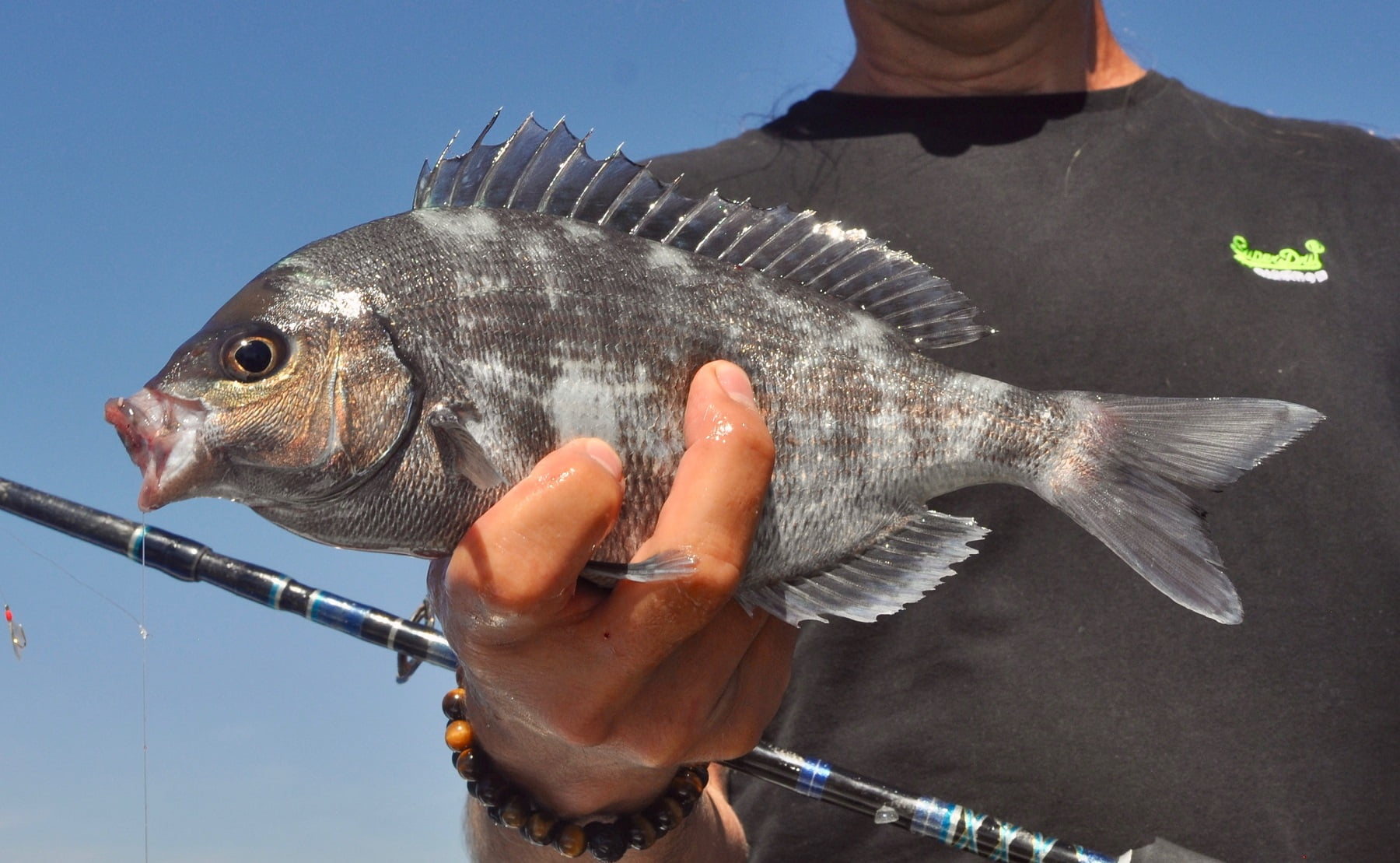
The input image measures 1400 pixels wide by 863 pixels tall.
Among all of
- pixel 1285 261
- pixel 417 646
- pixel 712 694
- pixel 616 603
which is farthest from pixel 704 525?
pixel 1285 261

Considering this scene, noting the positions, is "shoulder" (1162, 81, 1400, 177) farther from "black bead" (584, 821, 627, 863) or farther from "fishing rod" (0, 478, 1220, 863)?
"black bead" (584, 821, 627, 863)

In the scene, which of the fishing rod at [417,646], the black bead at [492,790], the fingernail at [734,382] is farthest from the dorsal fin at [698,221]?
the black bead at [492,790]

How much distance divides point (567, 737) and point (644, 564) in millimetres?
392

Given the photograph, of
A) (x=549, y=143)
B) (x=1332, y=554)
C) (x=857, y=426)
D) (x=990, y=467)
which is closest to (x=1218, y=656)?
(x=1332, y=554)

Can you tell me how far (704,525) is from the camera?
166 centimetres

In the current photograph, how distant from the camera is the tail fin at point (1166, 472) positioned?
1.73 metres

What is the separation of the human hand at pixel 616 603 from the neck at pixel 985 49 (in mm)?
2100

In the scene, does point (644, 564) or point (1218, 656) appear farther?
point (1218, 656)

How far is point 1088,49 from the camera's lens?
3.52 m

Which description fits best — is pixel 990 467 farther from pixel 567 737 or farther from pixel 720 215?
pixel 567 737

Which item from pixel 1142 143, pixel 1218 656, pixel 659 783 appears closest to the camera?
pixel 659 783

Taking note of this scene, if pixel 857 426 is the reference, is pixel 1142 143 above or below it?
above

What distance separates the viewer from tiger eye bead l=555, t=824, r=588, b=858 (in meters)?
2.08

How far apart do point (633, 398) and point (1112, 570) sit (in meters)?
1.55
